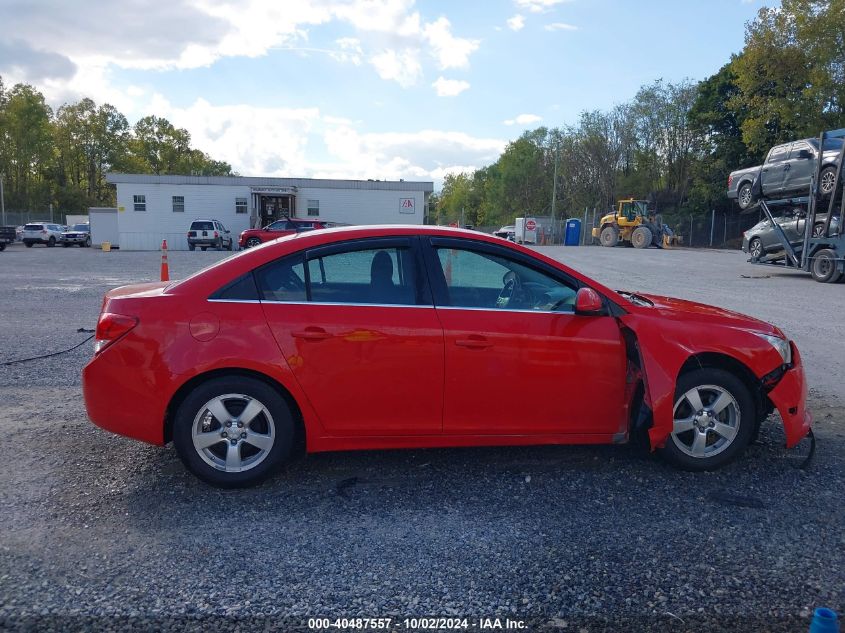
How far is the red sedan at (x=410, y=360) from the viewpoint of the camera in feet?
12.4

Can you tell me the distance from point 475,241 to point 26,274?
18.0m

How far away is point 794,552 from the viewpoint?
323 centimetres

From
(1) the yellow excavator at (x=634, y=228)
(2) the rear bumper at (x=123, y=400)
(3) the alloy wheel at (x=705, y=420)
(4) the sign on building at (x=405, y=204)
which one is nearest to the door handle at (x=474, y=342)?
(3) the alloy wheel at (x=705, y=420)

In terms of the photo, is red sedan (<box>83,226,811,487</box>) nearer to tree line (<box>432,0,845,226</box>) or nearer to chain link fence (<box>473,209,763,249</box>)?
tree line (<box>432,0,845,226</box>)

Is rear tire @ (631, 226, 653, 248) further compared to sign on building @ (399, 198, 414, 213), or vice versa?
sign on building @ (399, 198, 414, 213)

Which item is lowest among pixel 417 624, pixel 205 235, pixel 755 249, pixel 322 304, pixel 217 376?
pixel 417 624

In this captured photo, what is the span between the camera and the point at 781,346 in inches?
165

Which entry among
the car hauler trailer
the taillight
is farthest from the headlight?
the car hauler trailer

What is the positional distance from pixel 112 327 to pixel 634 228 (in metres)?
38.9

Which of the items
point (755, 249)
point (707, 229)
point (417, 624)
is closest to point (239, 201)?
point (755, 249)

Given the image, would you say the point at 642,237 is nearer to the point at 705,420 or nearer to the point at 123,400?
the point at 705,420

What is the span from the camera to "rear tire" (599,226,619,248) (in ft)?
132

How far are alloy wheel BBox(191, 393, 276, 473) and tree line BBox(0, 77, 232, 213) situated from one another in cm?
8070

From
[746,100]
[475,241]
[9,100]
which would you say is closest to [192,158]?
[9,100]
